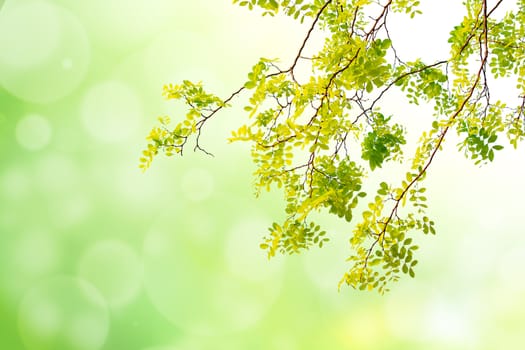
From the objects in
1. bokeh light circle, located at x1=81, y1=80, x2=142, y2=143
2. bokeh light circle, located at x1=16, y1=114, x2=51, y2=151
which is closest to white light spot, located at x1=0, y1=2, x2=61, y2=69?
bokeh light circle, located at x1=16, y1=114, x2=51, y2=151

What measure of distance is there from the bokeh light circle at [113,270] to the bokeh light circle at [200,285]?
1.00ft

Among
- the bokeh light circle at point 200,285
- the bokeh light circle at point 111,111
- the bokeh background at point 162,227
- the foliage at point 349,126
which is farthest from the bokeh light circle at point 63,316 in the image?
the foliage at point 349,126

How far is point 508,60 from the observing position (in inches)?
80.7

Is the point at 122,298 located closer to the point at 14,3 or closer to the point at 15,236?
the point at 15,236

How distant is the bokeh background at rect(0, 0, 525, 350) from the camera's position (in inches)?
412

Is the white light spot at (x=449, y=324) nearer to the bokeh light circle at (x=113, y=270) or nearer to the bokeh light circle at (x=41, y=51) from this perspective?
the bokeh light circle at (x=113, y=270)

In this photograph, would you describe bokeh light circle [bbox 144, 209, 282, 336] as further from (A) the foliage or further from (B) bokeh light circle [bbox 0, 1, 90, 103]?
(A) the foliage

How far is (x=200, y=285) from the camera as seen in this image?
37.0 ft

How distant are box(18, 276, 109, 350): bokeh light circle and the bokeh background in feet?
0.10

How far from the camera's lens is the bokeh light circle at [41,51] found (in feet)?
37.0

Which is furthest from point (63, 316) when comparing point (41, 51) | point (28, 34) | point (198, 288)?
point (28, 34)

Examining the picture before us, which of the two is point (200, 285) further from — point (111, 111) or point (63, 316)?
point (111, 111)

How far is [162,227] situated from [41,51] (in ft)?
14.9

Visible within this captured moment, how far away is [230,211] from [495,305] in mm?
5528
